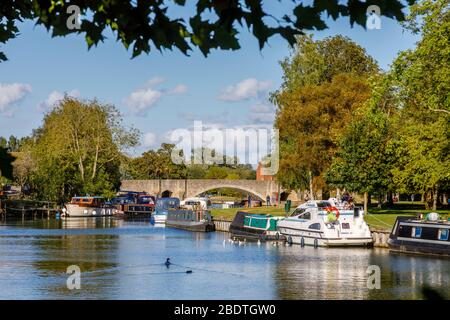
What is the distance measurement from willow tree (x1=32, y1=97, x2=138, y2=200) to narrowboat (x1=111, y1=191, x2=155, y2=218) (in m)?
3.12

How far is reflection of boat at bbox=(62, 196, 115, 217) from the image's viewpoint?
9919 cm

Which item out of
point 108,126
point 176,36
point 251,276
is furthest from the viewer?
point 108,126

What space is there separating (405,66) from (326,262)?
44.2ft

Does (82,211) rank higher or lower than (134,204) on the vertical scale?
lower

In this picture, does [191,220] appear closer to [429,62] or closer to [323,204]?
[323,204]

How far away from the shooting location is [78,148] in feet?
335

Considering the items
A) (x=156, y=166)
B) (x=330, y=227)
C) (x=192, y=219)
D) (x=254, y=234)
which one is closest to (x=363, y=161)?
(x=254, y=234)

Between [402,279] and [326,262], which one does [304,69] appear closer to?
[326,262]

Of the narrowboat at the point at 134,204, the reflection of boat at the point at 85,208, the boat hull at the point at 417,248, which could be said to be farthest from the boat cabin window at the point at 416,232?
the narrowboat at the point at 134,204

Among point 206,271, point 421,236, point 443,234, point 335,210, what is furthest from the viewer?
point 335,210

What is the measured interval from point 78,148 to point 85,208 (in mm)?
7931
